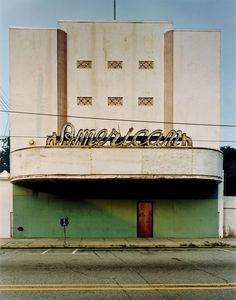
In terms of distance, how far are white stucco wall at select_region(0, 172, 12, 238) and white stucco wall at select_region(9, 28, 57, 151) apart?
2.63 metres

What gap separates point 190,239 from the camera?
2473 centimetres

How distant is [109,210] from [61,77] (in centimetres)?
1022

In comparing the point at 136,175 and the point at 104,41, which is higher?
the point at 104,41

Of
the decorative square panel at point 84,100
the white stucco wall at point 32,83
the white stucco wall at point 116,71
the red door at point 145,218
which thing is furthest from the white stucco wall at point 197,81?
the white stucco wall at point 32,83

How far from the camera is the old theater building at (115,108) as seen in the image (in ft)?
84.3

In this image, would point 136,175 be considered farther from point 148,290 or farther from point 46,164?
point 148,290

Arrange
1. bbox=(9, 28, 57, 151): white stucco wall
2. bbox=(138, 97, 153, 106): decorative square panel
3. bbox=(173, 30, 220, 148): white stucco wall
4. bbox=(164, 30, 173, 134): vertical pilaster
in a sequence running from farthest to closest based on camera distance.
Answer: bbox=(138, 97, 153, 106): decorative square panel → bbox=(164, 30, 173, 134): vertical pilaster → bbox=(173, 30, 220, 148): white stucco wall → bbox=(9, 28, 57, 151): white stucco wall

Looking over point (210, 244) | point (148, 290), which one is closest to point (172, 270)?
point (148, 290)

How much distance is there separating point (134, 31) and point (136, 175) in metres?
11.9

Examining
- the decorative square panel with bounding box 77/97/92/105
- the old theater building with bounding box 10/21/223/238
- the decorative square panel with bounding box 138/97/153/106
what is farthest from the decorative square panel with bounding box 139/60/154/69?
the decorative square panel with bounding box 77/97/92/105

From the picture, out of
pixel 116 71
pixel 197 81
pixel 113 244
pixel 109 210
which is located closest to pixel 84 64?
pixel 116 71

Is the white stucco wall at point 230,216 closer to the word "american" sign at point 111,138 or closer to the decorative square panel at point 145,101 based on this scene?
the word "american" sign at point 111,138

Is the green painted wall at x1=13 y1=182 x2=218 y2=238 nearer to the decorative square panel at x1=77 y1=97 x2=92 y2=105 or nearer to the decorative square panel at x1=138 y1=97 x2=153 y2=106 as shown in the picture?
the decorative square panel at x1=138 y1=97 x2=153 y2=106

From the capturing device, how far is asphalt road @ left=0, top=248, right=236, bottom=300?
949 cm
